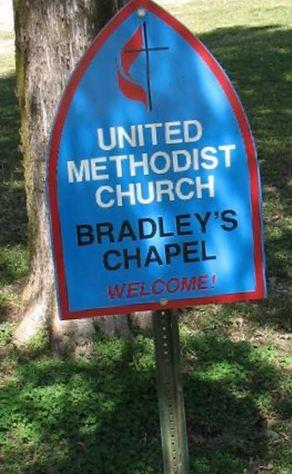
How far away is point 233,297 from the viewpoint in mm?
2531

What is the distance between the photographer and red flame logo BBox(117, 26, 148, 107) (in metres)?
2.39

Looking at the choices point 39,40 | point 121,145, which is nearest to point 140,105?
point 121,145

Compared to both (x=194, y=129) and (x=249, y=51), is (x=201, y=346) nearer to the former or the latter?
(x=194, y=129)

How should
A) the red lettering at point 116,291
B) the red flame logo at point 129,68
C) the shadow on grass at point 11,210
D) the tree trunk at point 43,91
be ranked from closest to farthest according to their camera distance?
the red flame logo at point 129,68 < the red lettering at point 116,291 < the tree trunk at point 43,91 < the shadow on grass at point 11,210

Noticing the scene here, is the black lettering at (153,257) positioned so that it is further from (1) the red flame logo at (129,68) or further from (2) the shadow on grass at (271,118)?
(2) the shadow on grass at (271,118)

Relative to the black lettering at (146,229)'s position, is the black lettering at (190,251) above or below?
below

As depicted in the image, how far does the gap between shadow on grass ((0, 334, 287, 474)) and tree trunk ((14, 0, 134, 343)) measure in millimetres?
187

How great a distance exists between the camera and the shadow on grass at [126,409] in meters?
3.52

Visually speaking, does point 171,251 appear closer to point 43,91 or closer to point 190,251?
point 190,251

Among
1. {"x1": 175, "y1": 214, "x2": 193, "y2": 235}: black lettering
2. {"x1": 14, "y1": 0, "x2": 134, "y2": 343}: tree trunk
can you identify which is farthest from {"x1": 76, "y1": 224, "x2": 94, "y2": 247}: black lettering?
{"x1": 14, "y1": 0, "x2": 134, "y2": 343}: tree trunk

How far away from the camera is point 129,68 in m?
2.40

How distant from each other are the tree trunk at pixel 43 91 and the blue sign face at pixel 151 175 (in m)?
1.53

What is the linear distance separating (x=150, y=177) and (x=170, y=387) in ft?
2.17

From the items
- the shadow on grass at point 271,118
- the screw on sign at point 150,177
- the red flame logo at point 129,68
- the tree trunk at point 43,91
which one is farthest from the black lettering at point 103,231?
the shadow on grass at point 271,118
